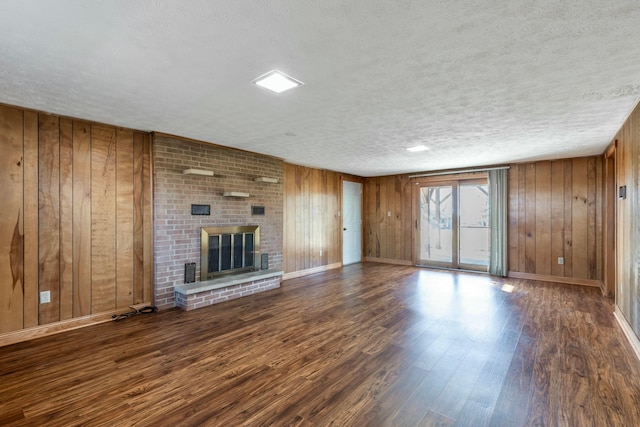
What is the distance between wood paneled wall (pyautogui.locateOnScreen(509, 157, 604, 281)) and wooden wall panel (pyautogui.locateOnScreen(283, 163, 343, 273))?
12.2 ft

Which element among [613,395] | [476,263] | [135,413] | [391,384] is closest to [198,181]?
[135,413]

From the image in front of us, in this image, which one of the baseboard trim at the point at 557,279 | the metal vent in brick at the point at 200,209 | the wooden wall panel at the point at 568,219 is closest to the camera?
the metal vent in brick at the point at 200,209

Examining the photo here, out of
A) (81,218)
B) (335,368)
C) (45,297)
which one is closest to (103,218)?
(81,218)

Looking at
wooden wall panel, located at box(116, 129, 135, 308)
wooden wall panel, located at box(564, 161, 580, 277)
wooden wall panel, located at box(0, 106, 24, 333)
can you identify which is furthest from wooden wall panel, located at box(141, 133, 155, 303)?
wooden wall panel, located at box(564, 161, 580, 277)

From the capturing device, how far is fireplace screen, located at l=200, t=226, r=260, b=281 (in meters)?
4.47

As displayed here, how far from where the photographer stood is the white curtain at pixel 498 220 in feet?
19.7

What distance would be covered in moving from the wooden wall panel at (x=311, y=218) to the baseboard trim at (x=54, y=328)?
10.1 feet

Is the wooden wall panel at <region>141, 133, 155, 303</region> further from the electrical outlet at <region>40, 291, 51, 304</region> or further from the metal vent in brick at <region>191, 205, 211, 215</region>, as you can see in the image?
the electrical outlet at <region>40, 291, 51, 304</region>

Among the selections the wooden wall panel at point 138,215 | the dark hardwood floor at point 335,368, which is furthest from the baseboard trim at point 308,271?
the wooden wall panel at point 138,215

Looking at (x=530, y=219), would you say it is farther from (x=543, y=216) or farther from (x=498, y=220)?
(x=498, y=220)

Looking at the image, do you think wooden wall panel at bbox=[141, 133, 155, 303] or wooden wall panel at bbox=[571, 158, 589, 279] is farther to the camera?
wooden wall panel at bbox=[571, 158, 589, 279]

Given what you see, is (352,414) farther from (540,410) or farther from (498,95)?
(498,95)

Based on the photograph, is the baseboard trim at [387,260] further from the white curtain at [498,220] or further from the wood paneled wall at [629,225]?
the wood paneled wall at [629,225]

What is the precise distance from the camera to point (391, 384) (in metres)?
2.22
